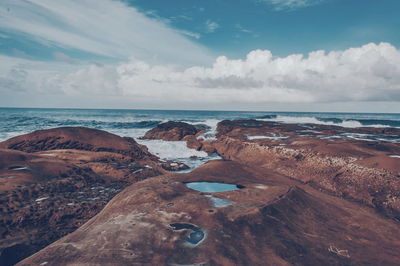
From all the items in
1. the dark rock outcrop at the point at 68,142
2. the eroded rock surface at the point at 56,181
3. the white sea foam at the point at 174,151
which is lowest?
the white sea foam at the point at 174,151

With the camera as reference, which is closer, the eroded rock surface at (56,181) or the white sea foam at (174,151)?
the eroded rock surface at (56,181)

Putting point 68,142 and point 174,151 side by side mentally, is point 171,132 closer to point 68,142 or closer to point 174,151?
point 174,151

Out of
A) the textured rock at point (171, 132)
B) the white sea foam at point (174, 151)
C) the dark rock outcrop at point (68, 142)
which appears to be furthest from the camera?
the textured rock at point (171, 132)

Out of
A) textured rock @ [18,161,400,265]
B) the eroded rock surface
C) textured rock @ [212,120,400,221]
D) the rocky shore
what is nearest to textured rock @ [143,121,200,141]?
textured rock @ [212,120,400,221]

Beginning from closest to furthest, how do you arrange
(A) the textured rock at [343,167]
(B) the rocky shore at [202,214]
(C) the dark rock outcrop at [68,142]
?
(B) the rocky shore at [202,214], (A) the textured rock at [343,167], (C) the dark rock outcrop at [68,142]

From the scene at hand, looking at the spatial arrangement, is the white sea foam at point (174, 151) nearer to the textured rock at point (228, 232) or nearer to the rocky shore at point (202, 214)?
the rocky shore at point (202, 214)

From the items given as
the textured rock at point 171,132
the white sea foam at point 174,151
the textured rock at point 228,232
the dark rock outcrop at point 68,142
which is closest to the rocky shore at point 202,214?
the textured rock at point 228,232

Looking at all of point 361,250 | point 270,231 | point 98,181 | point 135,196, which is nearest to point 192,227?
point 270,231

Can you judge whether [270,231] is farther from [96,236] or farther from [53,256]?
[53,256]

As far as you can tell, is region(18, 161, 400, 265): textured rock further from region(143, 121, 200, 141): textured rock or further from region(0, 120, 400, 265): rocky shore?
region(143, 121, 200, 141): textured rock
